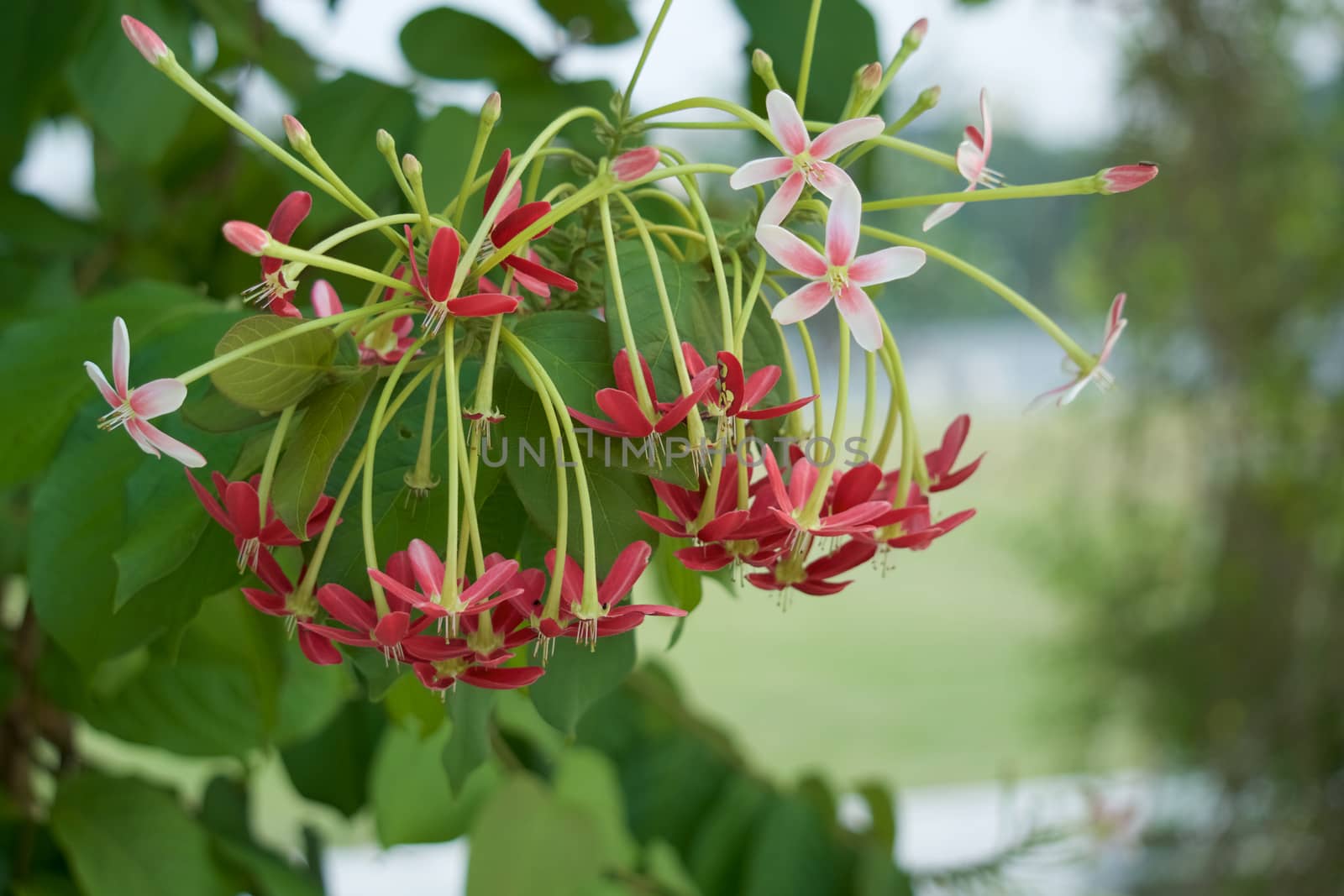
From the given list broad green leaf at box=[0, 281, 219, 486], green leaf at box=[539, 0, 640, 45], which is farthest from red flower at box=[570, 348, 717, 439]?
green leaf at box=[539, 0, 640, 45]

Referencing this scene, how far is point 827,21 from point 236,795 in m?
0.42

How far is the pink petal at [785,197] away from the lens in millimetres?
175

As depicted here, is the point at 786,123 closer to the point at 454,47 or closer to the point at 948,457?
the point at 948,457

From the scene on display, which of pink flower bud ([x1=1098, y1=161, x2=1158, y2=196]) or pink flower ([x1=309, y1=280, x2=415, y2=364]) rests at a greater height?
pink flower bud ([x1=1098, y1=161, x2=1158, y2=196])

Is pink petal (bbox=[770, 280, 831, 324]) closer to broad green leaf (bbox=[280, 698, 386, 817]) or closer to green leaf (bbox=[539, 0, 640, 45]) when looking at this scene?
green leaf (bbox=[539, 0, 640, 45])

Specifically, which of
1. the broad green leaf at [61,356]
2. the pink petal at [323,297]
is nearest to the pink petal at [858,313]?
the pink petal at [323,297]

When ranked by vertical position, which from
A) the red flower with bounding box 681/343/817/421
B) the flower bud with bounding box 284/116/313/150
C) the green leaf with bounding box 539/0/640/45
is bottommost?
the red flower with bounding box 681/343/817/421

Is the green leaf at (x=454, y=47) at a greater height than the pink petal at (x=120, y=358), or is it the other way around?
the green leaf at (x=454, y=47)

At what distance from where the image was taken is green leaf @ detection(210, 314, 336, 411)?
0.58 ft

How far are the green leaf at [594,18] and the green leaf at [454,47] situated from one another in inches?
1.1

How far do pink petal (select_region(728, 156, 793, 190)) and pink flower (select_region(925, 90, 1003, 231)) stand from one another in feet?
0.13

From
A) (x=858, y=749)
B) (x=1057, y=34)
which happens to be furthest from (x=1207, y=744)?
(x=1057, y=34)

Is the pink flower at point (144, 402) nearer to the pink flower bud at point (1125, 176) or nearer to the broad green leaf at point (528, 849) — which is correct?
the pink flower bud at point (1125, 176)

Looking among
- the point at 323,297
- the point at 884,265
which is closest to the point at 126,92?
the point at 323,297
